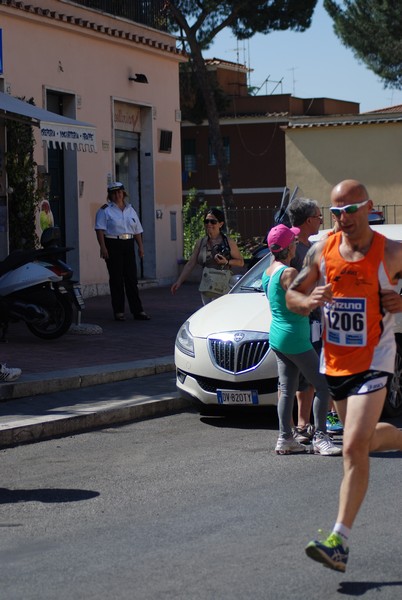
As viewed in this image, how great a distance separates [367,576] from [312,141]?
40914 millimetres

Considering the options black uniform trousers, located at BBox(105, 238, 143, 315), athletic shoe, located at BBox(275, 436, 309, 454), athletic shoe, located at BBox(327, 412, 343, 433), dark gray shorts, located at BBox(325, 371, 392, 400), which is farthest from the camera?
black uniform trousers, located at BBox(105, 238, 143, 315)

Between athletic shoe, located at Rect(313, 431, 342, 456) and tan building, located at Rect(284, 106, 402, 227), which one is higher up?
tan building, located at Rect(284, 106, 402, 227)

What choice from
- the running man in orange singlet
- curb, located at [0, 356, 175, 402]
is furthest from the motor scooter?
the running man in orange singlet

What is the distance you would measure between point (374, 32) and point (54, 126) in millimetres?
31651

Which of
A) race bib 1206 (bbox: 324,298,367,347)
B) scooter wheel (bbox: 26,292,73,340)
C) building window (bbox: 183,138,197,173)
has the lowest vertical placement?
scooter wheel (bbox: 26,292,73,340)

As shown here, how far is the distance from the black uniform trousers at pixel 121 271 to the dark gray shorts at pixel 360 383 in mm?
11221

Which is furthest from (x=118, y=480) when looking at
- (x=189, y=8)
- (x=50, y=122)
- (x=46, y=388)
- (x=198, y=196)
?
(x=198, y=196)

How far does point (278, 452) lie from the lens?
8977 mm

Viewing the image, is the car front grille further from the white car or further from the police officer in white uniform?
the police officer in white uniform

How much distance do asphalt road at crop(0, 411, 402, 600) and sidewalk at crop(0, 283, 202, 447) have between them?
288 millimetres

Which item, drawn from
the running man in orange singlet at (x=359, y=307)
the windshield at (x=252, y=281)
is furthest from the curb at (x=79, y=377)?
the running man in orange singlet at (x=359, y=307)

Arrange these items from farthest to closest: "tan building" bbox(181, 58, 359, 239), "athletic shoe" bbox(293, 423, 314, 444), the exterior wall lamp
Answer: "tan building" bbox(181, 58, 359, 239) → the exterior wall lamp → "athletic shoe" bbox(293, 423, 314, 444)

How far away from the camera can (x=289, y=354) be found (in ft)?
29.1

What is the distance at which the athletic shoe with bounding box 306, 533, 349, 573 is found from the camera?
5590mm
